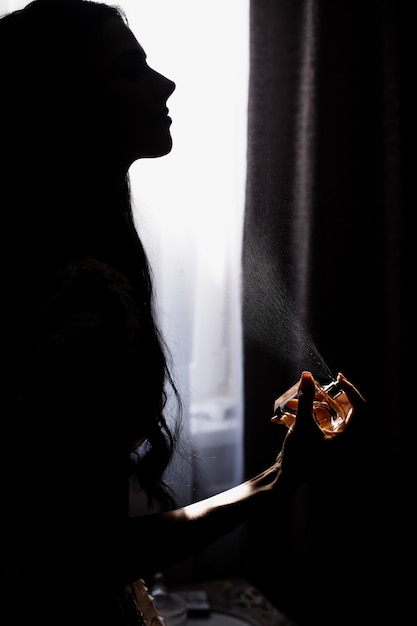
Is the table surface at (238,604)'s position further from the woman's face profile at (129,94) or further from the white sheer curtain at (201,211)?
the woman's face profile at (129,94)

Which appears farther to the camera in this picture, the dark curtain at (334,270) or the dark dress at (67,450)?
the dark curtain at (334,270)

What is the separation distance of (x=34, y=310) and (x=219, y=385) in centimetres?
94

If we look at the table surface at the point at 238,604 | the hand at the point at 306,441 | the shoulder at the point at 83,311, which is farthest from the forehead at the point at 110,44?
the table surface at the point at 238,604

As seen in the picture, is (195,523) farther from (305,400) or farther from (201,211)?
(201,211)

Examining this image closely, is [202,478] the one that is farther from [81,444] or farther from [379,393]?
[81,444]

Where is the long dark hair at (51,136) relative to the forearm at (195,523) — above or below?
above

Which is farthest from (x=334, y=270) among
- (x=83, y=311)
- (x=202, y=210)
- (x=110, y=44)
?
(x=83, y=311)

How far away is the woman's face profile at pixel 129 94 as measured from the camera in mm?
767

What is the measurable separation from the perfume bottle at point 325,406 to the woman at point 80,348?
0.02 metres

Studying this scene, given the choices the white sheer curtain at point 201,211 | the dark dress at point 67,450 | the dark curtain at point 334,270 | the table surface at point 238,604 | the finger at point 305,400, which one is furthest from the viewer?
the dark curtain at point 334,270

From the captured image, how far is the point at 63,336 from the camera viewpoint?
584 mm

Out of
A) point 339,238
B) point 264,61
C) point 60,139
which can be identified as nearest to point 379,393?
point 339,238

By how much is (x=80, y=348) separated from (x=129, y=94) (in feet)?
1.29

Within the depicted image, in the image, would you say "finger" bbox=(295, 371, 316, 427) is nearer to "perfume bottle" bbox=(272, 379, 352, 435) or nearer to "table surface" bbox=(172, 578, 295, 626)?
"perfume bottle" bbox=(272, 379, 352, 435)
